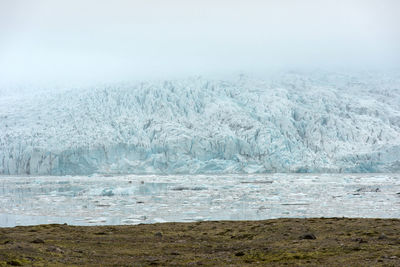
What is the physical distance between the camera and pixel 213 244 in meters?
9.67

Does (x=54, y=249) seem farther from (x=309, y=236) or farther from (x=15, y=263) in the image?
(x=309, y=236)

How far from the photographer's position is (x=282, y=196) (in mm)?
22297

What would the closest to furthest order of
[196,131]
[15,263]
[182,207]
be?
[15,263]
[182,207]
[196,131]

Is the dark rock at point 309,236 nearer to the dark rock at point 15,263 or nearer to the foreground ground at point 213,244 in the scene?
the foreground ground at point 213,244

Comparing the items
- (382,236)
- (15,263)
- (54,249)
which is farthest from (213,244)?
(15,263)

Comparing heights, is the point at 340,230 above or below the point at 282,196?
above

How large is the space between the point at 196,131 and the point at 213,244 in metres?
37.3

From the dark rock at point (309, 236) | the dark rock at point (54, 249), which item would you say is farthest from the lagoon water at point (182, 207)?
the dark rock at point (54, 249)

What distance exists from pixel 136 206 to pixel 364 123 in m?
35.3

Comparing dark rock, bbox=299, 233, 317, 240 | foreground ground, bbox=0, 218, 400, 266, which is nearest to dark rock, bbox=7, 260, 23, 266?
foreground ground, bbox=0, 218, 400, 266

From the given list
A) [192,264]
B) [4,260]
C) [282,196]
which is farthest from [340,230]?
[282,196]

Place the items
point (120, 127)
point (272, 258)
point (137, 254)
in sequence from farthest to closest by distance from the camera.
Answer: point (120, 127) → point (137, 254) → point (272, 258)

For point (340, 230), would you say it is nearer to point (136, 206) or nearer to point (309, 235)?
point (309, 235)

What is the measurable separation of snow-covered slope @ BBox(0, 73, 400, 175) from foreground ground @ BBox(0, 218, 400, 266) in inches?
1266
